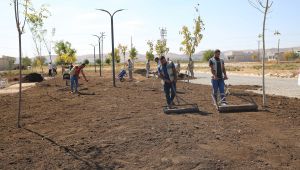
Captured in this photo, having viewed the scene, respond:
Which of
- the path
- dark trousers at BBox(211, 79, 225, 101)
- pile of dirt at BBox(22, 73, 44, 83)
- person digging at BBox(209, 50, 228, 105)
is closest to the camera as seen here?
person digging at BBox(209, 50, 228, 105)

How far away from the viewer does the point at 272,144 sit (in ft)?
21.2

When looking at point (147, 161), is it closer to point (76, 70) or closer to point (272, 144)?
point (272, 144)

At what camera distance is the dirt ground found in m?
5.75

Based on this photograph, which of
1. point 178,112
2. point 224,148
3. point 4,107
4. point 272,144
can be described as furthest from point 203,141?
point 4,107

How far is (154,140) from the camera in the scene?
273 inches

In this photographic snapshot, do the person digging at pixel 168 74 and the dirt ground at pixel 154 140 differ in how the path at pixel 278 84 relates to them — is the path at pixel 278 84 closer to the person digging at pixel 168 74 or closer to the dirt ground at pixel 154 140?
the dirt ground at pixel 154 140

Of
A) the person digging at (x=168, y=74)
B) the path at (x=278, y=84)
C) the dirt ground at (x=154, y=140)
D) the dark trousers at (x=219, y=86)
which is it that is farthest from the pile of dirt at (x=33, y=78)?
the dark trousers at (x=219, y=86)

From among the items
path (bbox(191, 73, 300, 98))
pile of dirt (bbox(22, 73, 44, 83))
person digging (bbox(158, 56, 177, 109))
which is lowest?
path (bbox(191, 73, 300, 98))

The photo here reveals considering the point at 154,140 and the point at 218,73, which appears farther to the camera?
the point at 218,73

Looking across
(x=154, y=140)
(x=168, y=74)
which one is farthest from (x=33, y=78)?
(x=154, y=140)

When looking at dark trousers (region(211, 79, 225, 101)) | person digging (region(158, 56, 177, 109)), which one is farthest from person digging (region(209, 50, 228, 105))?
person digging (region(158, 56, 177, 109))

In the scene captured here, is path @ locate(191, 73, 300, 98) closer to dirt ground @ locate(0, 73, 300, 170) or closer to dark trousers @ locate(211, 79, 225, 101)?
dark trousers @ locate(211, 79, 225, 101)

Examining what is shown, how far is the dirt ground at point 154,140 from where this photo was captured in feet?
18.9

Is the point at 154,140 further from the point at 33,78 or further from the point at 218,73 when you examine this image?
the point at 33,78
